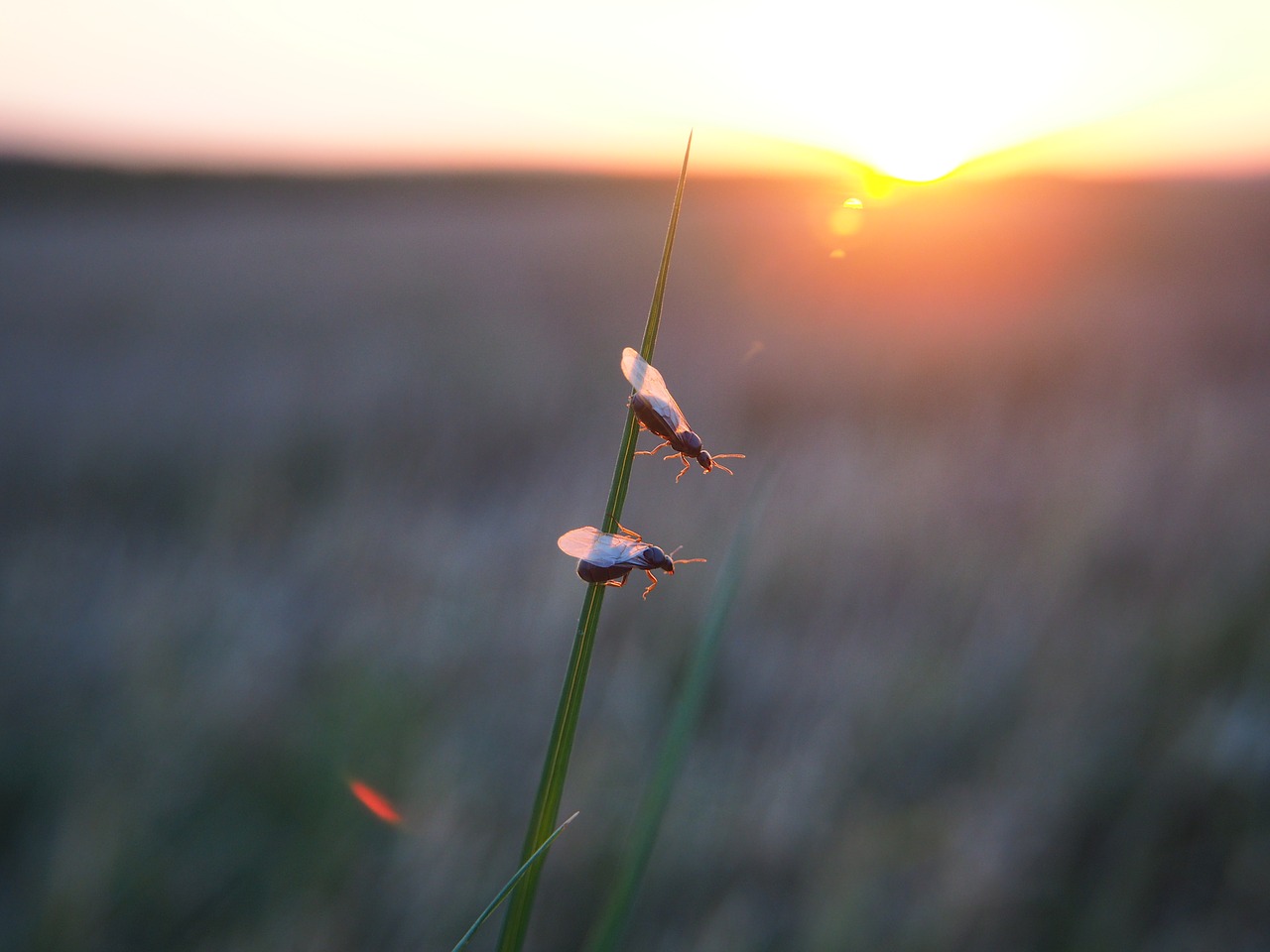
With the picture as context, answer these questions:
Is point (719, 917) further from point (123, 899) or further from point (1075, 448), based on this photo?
point (1075, 448)

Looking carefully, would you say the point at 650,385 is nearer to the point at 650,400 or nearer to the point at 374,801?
the point at 650,400

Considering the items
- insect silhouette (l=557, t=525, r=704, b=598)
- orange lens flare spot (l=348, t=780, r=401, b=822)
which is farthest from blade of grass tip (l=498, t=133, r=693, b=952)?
orange lens flare spot (l=348, t=780, r=401, b=822)

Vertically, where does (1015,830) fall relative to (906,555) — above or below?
below

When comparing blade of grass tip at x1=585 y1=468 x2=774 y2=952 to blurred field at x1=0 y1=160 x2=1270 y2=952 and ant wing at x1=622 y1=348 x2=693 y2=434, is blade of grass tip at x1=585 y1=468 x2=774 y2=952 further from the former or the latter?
blurred field at x1=0 y1=160 x2=1270 y2=952

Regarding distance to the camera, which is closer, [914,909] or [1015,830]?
[914,909]

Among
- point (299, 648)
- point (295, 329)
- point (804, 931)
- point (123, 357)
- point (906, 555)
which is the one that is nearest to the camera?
point (804, 931)

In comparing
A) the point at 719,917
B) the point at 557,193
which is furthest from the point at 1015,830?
the point at 557,193

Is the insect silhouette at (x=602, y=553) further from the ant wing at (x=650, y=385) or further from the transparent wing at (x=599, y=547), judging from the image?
the ant wing at (x=650, y=385)
